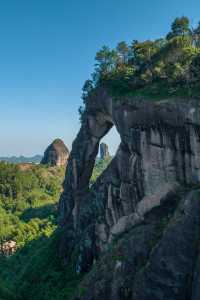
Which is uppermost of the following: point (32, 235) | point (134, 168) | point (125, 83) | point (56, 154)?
point (56, 154)

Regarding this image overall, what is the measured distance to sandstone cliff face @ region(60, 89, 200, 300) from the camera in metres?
21.5

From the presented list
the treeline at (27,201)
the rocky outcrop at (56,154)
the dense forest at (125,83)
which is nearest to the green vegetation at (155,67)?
the dense forest at (125,83)

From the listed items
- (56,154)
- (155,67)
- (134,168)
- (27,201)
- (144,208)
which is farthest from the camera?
(56,154)

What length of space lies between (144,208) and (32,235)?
2240 inches

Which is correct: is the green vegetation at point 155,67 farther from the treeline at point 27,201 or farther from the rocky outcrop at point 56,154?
the rocky outcrop at point 56,154

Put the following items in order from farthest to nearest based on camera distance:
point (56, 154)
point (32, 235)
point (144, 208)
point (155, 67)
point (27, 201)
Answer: point (56, 154) → point (27, 201) → point (32, 235) → point (155, 67) → point (144, 208)

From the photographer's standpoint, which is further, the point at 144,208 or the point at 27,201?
the point at 27,201

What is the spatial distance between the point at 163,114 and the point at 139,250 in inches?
471

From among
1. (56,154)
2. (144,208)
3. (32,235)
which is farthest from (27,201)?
(144,208)

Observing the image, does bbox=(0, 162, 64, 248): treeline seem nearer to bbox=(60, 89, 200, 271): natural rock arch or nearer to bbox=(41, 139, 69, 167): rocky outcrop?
bbox=(41, 139, 69, 167): rocky outcrop

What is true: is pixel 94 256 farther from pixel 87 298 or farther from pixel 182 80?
pixel 182 80

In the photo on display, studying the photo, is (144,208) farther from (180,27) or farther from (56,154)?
(56,154)

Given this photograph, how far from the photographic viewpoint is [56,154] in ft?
483

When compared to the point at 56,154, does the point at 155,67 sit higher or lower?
lower
